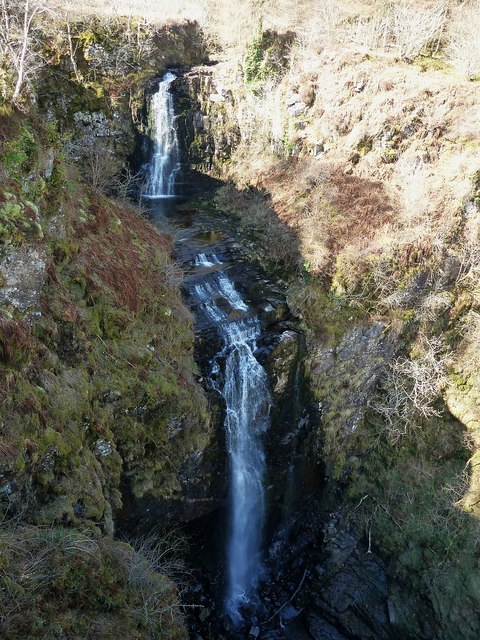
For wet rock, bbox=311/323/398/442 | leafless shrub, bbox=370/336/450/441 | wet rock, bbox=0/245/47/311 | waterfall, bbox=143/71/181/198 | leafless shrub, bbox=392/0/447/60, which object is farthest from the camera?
waterfall, bbox=143/71/181/198

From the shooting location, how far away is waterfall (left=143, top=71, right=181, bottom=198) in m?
18.5

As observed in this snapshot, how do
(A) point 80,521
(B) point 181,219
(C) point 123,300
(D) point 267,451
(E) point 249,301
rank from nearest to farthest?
(A) point 80,521 < (C) point 123,300 < (D) point 267,451 < (E) point 249,301 < (B) point 181,219

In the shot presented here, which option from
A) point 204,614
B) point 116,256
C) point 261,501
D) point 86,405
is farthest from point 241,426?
point 116,256

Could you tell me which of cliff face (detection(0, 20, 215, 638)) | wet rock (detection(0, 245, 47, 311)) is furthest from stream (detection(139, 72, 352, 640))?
wet rock (detection(0, 245, 47, 311))

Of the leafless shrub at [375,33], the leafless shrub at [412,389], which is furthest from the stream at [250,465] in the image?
the leafless shrub at [375,33]

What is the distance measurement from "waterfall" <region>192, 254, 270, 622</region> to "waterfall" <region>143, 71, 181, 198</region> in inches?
304

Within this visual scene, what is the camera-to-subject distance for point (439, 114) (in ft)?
49.0

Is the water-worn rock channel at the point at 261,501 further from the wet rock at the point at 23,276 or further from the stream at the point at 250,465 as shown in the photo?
the wet rock at the point at 23,276

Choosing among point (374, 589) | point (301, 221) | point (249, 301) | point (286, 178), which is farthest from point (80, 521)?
point (286, 178)

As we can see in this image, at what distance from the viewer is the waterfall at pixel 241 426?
11.1m

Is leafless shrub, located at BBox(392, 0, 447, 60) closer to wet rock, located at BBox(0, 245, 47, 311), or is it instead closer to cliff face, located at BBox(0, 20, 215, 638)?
cliff face, located at BBox(0, 20, 215, 638)

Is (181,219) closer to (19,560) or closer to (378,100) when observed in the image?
(378,100)

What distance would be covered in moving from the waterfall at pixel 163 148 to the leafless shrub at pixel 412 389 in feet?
39.7

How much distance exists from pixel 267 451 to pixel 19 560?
298 inches
